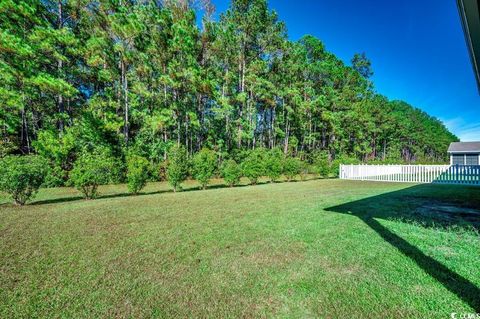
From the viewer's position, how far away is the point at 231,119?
21906mm

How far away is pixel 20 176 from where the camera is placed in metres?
6.56

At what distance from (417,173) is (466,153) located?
74.3 ft

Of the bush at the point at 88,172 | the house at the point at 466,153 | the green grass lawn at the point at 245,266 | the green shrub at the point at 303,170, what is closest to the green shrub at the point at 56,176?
the bush at the point at 88,172

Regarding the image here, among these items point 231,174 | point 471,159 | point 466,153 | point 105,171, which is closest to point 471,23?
point 105,171

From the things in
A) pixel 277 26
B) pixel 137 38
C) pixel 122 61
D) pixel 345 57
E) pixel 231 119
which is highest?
pixel 345 57

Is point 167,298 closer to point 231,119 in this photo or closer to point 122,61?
point 122,61

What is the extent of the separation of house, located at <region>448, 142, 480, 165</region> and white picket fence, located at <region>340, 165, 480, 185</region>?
2157cm

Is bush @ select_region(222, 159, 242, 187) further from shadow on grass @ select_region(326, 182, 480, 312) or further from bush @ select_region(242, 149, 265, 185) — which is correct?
shadow on grass @ select_region(326, 182, 480, 312)

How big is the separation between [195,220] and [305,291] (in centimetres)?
334

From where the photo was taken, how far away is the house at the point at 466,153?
26.7 meters

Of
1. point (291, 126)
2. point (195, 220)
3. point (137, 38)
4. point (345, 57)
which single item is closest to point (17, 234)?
point (195, 220)

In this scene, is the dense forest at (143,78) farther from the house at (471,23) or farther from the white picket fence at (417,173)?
the house at (471,23)

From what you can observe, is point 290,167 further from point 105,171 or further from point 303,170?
point 105,171

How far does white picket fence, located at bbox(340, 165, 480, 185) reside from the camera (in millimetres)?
10971
